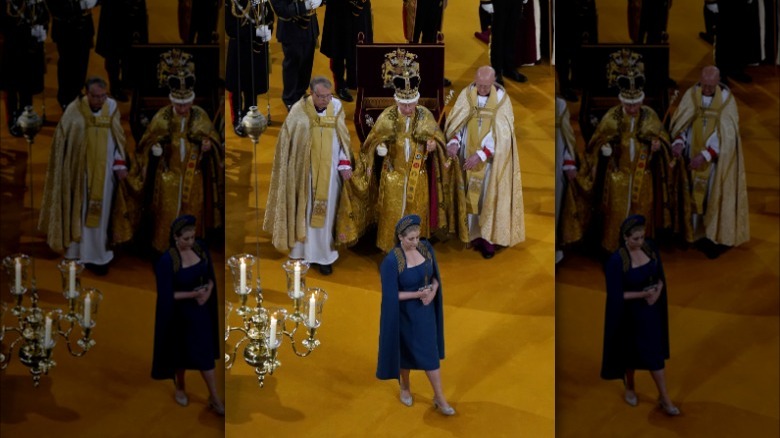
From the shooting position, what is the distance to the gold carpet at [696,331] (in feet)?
50.4

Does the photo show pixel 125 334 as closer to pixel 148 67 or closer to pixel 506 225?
pixel 148 67

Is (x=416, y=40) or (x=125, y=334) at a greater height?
(x=416, y=40)

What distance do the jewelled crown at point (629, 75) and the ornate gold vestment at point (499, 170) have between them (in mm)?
912

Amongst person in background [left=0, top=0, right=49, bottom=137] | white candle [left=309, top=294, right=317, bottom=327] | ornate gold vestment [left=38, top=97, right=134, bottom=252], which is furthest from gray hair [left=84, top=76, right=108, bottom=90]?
white candle [left=309, top=294, right=317, bottom=327]

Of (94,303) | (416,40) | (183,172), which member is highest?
(416,40)

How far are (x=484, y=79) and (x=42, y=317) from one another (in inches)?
157

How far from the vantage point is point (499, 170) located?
15.4 m

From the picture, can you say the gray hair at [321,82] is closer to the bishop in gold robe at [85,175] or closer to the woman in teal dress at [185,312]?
the woman in teal dress at [185,312]

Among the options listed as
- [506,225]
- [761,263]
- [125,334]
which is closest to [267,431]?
[125,334]

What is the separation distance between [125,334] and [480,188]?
3.10 m

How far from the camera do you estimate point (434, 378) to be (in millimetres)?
15266

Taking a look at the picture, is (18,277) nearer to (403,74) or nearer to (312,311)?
(312,311)

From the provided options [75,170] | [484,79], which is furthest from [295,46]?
[75,170]

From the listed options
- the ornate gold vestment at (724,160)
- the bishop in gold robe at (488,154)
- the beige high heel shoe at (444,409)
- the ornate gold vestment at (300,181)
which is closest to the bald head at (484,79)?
the bishop in gold robe at (488,154)
